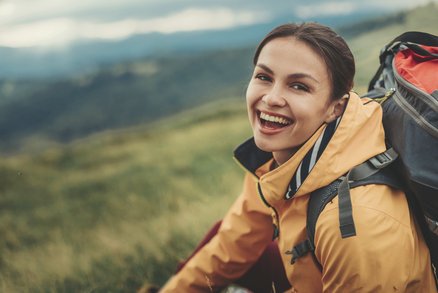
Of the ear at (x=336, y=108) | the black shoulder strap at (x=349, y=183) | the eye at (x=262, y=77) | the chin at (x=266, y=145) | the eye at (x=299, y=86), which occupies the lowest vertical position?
the black shoulder strap at (x=349, y=183)

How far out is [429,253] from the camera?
7.66ft

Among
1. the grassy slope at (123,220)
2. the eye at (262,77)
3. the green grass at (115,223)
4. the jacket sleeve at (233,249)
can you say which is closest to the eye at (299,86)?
the eye at (262,77)

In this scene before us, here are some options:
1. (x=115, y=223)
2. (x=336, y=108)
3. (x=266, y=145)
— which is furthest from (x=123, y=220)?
(x=336, y=108)

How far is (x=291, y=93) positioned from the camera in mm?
2451

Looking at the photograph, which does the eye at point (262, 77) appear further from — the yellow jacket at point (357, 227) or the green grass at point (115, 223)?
the green grass at point (115, 223)

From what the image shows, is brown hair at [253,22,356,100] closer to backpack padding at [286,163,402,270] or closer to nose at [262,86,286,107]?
nose at [262,86,286,107]

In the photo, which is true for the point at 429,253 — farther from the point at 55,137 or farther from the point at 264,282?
the point at 55,137

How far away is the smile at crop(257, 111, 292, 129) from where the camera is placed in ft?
8.18

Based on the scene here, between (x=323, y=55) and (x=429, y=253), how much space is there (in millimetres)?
1242

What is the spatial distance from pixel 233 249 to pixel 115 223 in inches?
186

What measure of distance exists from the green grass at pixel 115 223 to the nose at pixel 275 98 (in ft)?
8.52

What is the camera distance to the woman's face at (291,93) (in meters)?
2.42

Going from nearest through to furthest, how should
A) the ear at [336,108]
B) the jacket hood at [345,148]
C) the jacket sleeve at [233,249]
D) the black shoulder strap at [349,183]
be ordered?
the black shoulder strap at [349,183], the jacket hood at [345,148], the ear at [336,108], the jacket sleeve at [233,249]

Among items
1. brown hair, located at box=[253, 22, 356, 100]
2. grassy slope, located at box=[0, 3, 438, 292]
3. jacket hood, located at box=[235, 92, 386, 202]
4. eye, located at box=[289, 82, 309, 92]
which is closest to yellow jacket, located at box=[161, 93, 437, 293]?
jacket hood, located at box=[235, 92, 386, 202]
